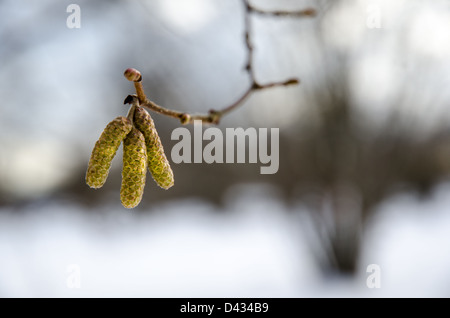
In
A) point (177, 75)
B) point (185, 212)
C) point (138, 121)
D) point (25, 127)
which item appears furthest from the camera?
point (185, 212)

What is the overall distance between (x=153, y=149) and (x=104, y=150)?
0.28 ft

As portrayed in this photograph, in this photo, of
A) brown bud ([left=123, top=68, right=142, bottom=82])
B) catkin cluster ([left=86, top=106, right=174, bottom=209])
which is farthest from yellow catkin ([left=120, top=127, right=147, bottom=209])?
brown bud ([left=123, top=68, right=142, bottom=82])

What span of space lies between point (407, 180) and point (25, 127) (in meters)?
4.47

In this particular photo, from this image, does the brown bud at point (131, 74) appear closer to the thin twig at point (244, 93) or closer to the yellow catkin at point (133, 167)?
the thin twig at point (244, 93)

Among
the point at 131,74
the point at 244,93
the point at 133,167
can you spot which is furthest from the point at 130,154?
the point at 244,93

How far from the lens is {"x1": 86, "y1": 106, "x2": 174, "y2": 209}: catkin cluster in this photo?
0.62 metres

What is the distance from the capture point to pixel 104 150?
2.03ft

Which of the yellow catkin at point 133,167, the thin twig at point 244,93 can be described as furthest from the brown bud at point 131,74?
the yellow catkin at point 133,167

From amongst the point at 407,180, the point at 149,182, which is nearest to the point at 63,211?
the point at 149,182

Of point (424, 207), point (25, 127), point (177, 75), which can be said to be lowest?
point (424, 207)

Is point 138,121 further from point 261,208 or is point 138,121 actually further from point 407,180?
point 407,180

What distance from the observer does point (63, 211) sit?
466 centimetres

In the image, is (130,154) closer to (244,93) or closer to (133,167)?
(133,167)

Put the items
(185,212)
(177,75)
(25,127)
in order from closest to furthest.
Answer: (25,127) < (177,75) < (185,212)
